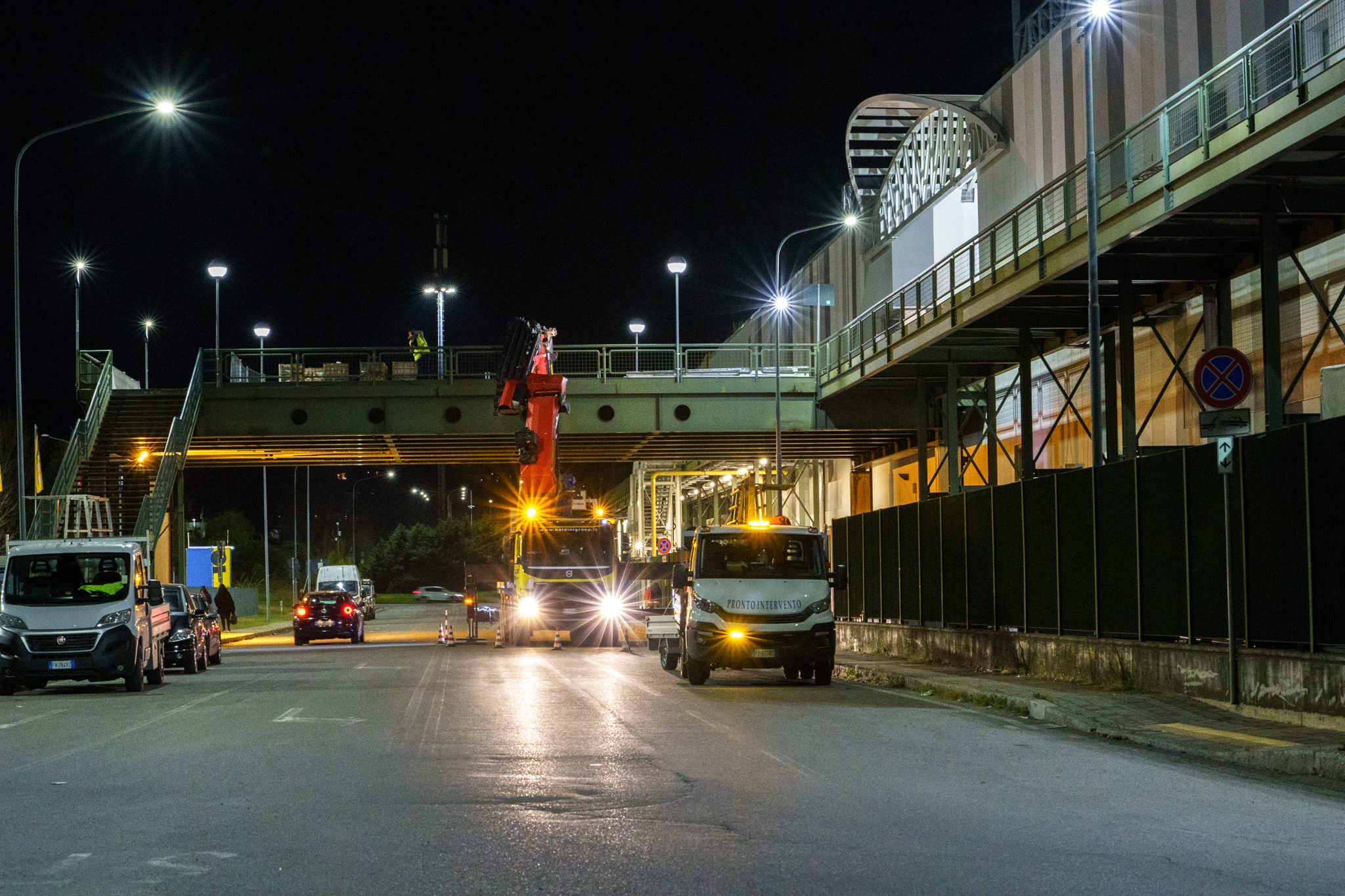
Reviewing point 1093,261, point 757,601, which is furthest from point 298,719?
point 1093,261

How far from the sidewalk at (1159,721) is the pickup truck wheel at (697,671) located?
279 cm

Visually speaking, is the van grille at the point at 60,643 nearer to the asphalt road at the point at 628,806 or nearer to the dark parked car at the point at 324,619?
the asphalt road at the point at 628,806

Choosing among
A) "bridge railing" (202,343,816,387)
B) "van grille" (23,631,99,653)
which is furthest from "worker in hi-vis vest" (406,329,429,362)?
"van grille" (23,631,99,653)

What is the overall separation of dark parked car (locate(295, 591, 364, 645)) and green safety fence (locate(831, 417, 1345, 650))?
18289 millimetres

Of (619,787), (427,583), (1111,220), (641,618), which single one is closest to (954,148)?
(641,618)

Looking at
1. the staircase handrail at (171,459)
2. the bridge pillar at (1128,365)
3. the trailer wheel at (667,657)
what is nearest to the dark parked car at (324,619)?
the staircase handrail at (171,459)

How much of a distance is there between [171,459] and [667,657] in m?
22.2

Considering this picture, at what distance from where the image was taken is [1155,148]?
78.3 ft

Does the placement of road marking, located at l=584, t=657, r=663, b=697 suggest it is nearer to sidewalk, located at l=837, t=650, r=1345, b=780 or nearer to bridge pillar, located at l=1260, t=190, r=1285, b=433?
sidewalk, located at l=837, t=650, r=1345, b=780

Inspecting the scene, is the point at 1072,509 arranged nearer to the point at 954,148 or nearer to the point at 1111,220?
the point at 1111,220

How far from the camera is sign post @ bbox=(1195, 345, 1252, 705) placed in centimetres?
1483

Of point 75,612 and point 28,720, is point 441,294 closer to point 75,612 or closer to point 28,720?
point 75,612

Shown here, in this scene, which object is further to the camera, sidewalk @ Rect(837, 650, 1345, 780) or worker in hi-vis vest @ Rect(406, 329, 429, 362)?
worker in hi-vis vest @ Rect(406, 329, 429, 362)

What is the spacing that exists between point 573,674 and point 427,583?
324 feet
